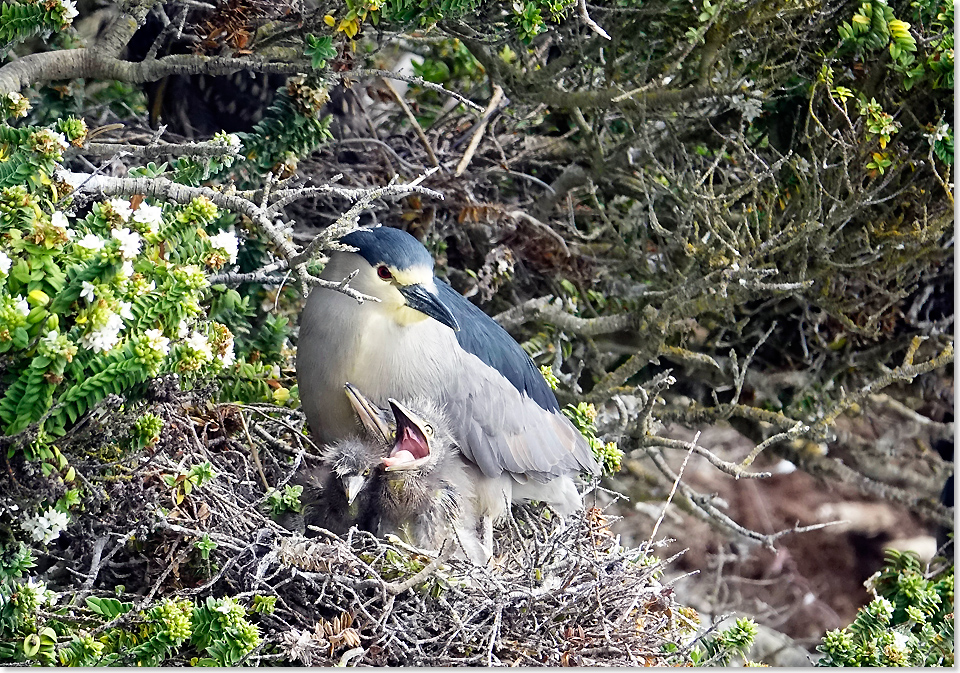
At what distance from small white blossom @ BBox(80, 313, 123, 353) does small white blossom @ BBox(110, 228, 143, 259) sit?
8 centimetres

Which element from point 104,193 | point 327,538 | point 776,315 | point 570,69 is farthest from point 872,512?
point 104,193

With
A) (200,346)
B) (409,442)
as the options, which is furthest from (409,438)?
(200,346)

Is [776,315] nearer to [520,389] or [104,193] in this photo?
[520,389]

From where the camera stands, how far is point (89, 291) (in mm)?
1354

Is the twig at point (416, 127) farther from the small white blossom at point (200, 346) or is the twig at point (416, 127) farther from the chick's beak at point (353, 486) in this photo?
the small white blossom at point (200, 346)

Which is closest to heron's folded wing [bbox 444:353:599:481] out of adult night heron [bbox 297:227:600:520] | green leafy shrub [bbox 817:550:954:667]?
adult night heron [bbox 297:227:600:520]

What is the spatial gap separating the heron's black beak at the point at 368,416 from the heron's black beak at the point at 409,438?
0.04 m

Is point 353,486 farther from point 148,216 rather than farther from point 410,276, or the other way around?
point 148,216

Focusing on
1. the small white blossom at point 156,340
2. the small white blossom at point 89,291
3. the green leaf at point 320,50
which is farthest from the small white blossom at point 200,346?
the green leaf at point 320,50

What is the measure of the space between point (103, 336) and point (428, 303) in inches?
29.1

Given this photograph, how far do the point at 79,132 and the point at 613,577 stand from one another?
119 cm

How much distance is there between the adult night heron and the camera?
6.63 ft

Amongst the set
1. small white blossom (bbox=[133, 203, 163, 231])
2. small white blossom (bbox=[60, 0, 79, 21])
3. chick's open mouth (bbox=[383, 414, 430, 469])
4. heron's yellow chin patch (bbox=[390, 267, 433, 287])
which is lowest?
chick's open mouth (bbox=[383, 414, 430, 469])

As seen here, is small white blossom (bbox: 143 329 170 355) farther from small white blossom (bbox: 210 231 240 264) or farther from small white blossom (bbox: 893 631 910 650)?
small white blossom (bbox: 893 631 910 650)
